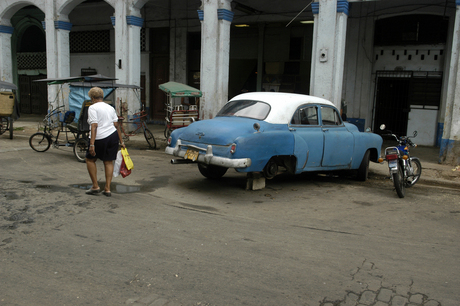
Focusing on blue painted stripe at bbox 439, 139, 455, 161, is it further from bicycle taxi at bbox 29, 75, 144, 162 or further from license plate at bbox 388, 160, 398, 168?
bicycle taxi at bbox 29, 75, 144, 162

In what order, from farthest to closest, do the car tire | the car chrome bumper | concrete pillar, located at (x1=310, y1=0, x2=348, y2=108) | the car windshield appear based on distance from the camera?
concrete pillar, located at (x1=310, y1=0, x2=348, y2=108) < the car tire < the car windshield < the car chrome bumper

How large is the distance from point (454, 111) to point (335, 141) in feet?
14.3

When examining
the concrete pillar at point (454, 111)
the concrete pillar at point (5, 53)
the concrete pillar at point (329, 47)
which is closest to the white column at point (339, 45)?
the concrete pillar at point (329, 47)

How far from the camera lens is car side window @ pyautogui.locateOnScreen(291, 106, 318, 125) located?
7.33m

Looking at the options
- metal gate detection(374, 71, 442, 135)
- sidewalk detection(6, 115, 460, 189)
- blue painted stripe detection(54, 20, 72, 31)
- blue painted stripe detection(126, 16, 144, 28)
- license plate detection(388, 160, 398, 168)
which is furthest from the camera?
blue painted stripe detection(54, 20, 72, 31)

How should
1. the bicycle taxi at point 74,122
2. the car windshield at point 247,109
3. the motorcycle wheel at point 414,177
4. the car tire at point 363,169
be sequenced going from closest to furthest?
the car windshield at point 247,109
the motorcycle wheel at point 414,177
the car tire at point 363,169
the bicycle taxi at point 74,122

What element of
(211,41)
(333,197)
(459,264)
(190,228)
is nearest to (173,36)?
(211,41)

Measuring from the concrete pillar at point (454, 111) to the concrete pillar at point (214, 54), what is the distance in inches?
253

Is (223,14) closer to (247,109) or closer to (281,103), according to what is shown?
(247,109)

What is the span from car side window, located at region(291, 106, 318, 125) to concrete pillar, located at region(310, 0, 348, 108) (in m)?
4.40

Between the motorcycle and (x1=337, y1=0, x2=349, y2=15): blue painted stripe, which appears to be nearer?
the motorcycle

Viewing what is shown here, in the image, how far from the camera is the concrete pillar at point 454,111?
396 inches

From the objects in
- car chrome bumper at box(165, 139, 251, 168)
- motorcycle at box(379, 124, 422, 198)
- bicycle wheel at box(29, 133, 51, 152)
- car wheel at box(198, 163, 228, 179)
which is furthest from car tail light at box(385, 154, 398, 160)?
bicycle wheel at box(29, 133, 51, 152)

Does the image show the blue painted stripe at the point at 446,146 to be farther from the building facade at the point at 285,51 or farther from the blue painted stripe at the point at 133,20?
the blue painted stripe at the point at 133,20
